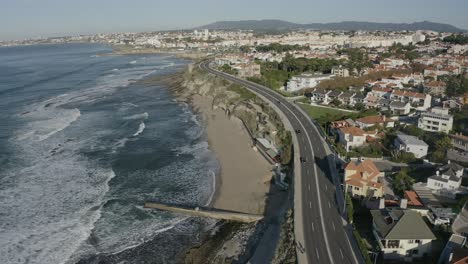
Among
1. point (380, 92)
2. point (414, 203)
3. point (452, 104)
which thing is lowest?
point (414, 203)

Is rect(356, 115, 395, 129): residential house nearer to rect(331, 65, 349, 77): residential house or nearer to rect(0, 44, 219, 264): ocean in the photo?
rect(0, 44, 219, 264): ocean

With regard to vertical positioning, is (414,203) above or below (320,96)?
below

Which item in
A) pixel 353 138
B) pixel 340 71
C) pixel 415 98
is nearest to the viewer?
pixel 353 138

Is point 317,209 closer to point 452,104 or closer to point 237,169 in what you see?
point 237,169

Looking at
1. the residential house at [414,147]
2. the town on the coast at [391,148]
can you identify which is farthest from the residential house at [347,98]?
the residential house at [414,147]

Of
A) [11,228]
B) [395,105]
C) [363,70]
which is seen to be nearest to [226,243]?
[11,228]

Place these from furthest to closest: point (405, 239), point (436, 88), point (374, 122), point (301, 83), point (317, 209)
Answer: point (301, 83), point (436, 88), point (374, 122), point (317, 209), point (405, 239)

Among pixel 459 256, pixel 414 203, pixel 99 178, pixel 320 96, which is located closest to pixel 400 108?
pixel 320 96

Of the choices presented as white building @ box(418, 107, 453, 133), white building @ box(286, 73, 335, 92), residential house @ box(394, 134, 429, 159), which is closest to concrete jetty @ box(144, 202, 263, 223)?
residential house @ box(394, 134, 429, 159)
